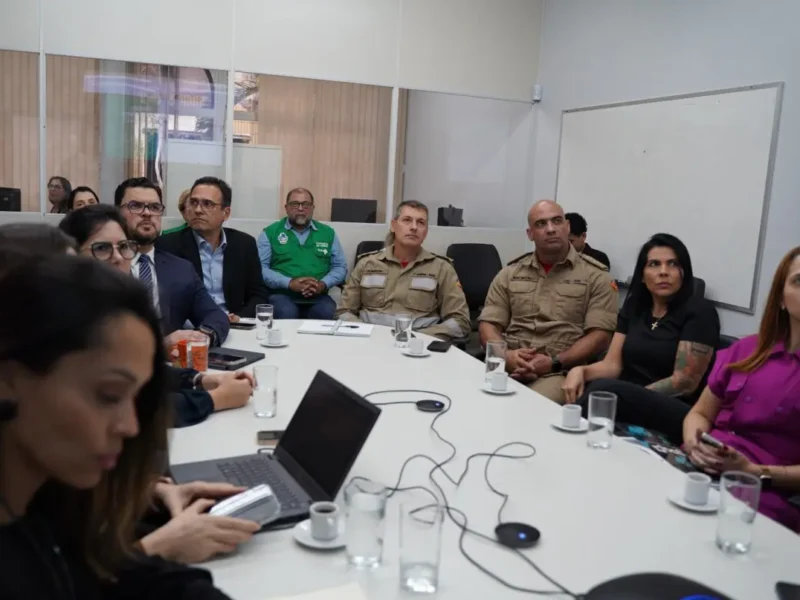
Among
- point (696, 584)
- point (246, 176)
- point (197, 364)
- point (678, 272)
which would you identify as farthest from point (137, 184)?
point (696, 584)

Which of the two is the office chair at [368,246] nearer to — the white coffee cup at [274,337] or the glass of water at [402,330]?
the glass of water at [402,330]

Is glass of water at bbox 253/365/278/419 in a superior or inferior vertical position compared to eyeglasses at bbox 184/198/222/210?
inferior

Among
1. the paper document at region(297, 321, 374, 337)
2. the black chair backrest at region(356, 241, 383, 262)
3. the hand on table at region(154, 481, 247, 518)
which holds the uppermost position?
the black chair backrest at region(356, 241, 383, 262)

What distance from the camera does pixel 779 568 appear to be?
1279 mm

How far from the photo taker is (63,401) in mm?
766

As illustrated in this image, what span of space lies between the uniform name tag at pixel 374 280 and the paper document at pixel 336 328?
563mm

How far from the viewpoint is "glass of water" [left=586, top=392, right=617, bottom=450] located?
1.88 m

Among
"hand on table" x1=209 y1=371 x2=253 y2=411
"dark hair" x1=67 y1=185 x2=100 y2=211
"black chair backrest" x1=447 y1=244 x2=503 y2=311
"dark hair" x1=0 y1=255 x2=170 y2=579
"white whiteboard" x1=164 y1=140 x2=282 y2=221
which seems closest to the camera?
"dark hair" x1=0 y1=255 x2=170 y2=579

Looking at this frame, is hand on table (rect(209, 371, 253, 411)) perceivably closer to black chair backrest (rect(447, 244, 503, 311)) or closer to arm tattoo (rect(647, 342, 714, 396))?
arm tattoo (rect(647, 342, 714, 396))

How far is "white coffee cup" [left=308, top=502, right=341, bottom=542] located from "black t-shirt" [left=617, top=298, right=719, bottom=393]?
6.65ft

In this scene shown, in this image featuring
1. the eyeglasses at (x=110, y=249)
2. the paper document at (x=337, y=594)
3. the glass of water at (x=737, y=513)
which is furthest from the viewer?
the eyeglasses at (x=110, y=249)

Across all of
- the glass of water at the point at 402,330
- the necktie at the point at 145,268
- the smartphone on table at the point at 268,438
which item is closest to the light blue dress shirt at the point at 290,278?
the necktie at the point at 145,268

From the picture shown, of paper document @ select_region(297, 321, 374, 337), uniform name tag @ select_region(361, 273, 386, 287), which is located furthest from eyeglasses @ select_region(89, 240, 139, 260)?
uniform name tag @ select_region(361, 273, 386, 287)

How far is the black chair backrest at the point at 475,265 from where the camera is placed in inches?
212
